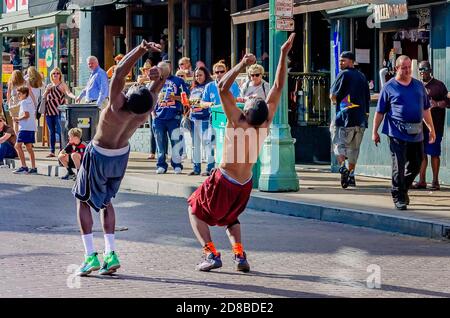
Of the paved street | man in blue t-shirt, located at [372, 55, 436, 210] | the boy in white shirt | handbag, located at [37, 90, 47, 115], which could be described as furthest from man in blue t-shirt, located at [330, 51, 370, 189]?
handbag, located at [37, 90, 47, 115]

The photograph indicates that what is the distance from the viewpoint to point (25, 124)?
20031 mm

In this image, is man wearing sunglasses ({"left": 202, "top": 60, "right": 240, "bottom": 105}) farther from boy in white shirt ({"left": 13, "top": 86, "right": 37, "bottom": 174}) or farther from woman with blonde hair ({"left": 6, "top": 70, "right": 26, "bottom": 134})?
woman with blonde hair ({"left": 6, "top": 70, "right": 26, "bottom": 134})

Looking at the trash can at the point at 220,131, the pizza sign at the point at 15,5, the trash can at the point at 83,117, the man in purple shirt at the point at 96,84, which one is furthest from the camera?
the pizza sign at the point at 15,5

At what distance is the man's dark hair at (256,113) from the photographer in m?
9.27

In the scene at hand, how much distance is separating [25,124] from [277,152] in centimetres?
642

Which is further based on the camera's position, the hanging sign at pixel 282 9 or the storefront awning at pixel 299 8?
the storefront awning at pixel 299 8

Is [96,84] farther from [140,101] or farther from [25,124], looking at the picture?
[140,101]

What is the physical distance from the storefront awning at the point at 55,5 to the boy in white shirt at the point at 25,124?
13.8 ft

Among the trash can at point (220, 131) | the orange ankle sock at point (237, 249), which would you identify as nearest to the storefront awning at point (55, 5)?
the trash can at point (220, 131)

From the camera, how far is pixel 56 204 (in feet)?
49.0

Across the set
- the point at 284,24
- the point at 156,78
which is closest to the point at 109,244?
the point at 156,78

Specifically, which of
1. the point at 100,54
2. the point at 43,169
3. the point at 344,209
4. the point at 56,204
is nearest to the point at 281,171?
the point at 344,209

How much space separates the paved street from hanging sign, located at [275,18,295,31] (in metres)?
2.60

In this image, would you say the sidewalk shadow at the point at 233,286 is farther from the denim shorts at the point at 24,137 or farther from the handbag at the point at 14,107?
the handbag at the point at 14,107
